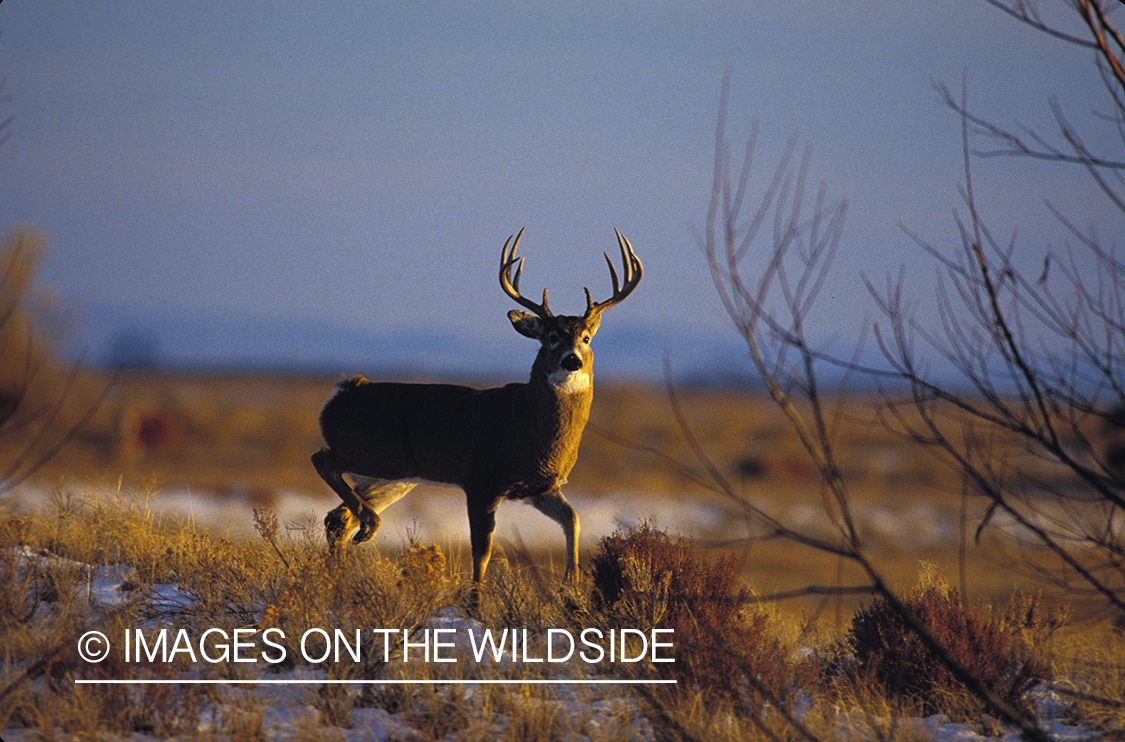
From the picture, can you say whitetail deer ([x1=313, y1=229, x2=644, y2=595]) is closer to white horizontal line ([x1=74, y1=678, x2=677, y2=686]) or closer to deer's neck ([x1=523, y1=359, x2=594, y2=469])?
deer's neck ([x1=523, y1=359, x2=594, y2=469])

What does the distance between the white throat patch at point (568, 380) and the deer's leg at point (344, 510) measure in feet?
7.17

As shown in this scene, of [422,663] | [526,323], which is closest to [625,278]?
[526,323]

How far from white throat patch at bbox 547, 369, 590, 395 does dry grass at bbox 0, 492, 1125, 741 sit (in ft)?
4.08

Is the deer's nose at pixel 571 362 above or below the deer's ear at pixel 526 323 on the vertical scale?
below

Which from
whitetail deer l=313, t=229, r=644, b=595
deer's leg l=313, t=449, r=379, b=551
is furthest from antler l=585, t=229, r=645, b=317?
deer's leg l=313, t=449, r=379, b=551

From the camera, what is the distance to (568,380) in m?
7.67

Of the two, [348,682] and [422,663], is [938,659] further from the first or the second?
[348,682]

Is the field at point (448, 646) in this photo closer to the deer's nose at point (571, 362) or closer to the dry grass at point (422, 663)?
the dry grass at point (422, 663)

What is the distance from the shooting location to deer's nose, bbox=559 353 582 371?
7407 mm

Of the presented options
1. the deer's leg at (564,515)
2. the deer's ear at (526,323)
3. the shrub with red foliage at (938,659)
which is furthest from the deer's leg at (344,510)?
the shrub with red foliage at (938,659)

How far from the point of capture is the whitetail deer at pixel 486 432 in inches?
300

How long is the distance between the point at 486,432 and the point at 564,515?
0.93 metres

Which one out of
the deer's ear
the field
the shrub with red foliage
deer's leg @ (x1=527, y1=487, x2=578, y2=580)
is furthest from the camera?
the deer's ear

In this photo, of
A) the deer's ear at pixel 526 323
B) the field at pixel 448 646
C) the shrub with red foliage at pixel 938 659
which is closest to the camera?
the field at pixel 448 646
